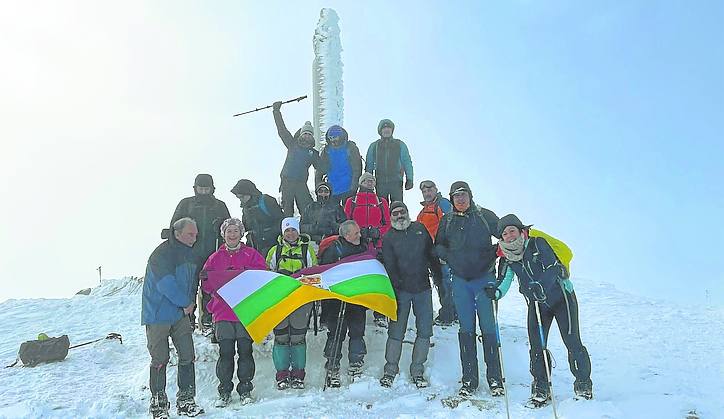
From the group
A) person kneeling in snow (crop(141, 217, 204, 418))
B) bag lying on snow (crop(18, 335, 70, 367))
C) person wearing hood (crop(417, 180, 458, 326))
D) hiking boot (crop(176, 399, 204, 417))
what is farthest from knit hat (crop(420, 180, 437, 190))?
bag lying on snow (crop(18, 335, 70, 367))

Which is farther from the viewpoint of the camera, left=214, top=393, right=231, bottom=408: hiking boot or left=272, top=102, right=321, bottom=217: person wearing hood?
left=272, top=102, right=321, bottom=217: person wearing hood

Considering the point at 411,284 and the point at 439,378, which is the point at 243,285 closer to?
the point at 411,284

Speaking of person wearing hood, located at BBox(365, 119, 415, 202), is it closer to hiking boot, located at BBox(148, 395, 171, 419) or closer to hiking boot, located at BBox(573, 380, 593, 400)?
hiking boot, located at BBox(573, 380, 593, 400)

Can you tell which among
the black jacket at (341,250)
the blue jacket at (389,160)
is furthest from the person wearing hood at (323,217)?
the blue jacket at (389,160)

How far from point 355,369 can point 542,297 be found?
2505mm

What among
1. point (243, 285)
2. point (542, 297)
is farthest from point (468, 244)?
point (243, 285)

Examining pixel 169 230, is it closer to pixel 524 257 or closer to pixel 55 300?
pixel 524 257

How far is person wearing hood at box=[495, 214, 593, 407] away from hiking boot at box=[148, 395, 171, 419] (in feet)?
12.8

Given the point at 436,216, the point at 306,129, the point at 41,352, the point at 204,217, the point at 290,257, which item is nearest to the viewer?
the point at 290,257

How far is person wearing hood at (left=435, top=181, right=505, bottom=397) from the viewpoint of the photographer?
604 centimetres

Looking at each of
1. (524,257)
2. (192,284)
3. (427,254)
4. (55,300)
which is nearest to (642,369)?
(524,257)

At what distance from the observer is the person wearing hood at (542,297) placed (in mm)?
5555

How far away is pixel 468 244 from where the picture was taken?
A: 6.18 m

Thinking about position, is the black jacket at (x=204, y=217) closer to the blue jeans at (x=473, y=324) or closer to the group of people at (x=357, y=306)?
the group of people at (x=357, y=306)
